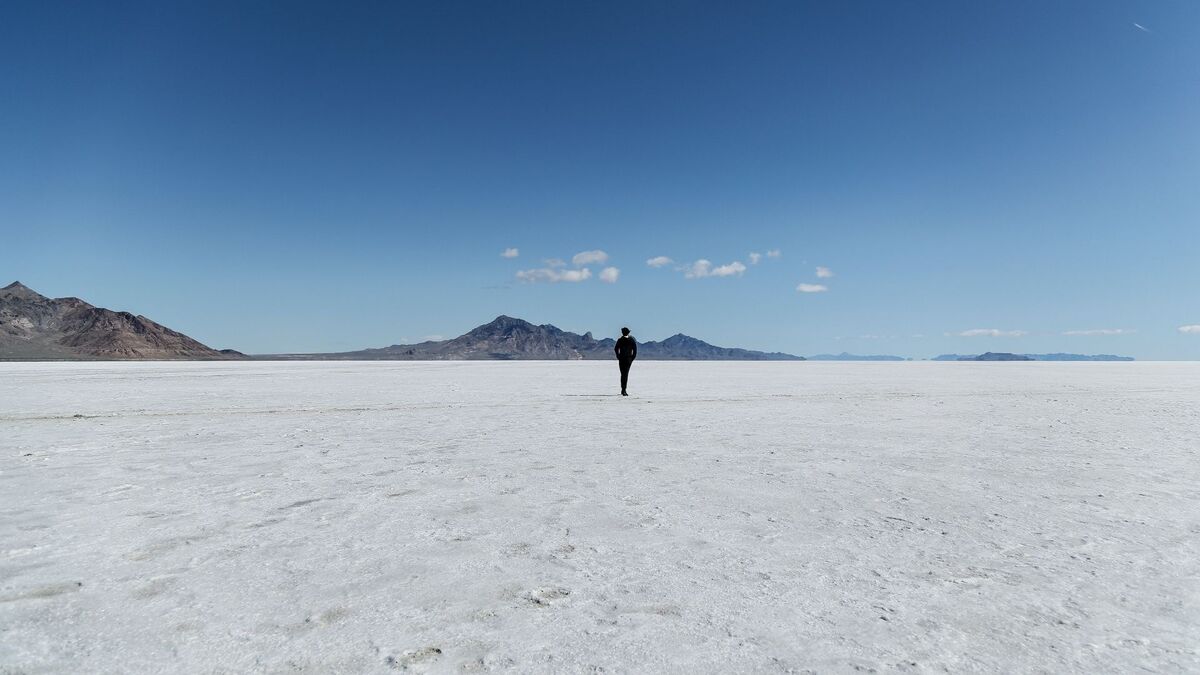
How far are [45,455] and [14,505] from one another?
3209 mm

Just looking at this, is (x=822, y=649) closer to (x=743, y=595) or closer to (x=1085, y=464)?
(x=743, y=595)

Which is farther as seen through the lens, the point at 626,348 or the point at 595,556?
the point at 626,348

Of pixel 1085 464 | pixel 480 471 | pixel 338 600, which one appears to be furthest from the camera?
pixel 1085 464

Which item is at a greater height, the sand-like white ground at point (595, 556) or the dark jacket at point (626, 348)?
the dark jacket at point (626, 348)

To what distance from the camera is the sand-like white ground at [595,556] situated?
2971mm

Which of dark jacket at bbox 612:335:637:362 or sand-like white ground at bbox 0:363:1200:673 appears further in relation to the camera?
dark jacket at bbox 612:335:637:362

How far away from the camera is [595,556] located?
4242mm

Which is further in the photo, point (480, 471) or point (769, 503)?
point (480, 471)

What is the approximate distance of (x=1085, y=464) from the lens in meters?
7.80

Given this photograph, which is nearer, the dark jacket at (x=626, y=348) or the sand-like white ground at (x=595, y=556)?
the sand-like white ground at (x=595, y=556)

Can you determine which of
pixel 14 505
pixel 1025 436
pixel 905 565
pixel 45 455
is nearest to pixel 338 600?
pixel 905 565

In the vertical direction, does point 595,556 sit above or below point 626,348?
below

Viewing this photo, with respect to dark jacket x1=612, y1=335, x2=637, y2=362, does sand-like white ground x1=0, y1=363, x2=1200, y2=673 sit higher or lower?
lower

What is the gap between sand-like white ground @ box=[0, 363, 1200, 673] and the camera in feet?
9.75
